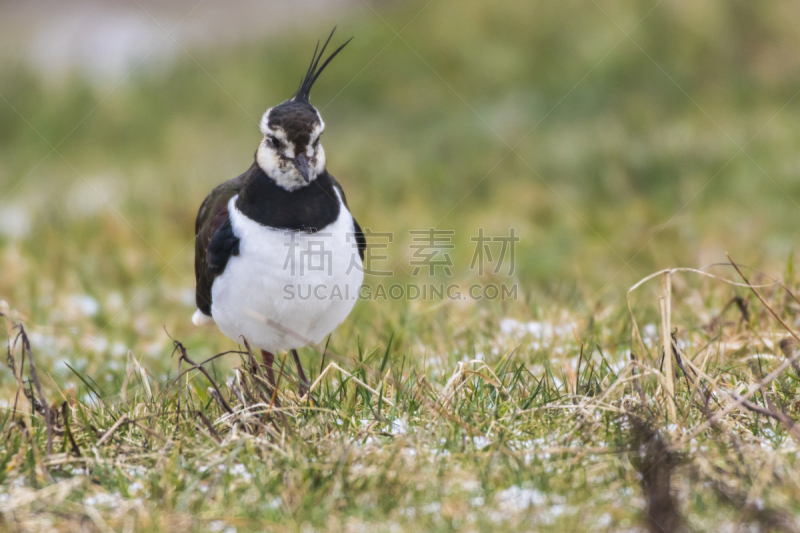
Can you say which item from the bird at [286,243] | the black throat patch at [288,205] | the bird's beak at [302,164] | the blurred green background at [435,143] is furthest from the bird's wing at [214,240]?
the blurred green background at [435,143]

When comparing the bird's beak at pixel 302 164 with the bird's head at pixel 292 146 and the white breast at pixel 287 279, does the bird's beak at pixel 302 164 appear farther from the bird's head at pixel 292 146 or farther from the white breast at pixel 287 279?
the white breast at pixel 287 279

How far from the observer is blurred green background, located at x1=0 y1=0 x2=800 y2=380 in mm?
6383

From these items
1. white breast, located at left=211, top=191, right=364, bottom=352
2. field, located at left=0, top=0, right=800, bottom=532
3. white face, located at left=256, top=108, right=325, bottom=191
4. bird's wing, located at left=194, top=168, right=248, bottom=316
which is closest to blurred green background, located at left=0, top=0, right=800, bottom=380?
field, located at left=0, top=0, right=800, bottom=532

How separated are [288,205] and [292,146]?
0.26 m

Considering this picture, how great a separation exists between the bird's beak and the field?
77 cm

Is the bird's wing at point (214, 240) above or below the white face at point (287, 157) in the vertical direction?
below

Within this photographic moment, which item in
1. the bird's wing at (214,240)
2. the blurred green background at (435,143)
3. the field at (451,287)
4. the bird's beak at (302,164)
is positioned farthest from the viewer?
the blurred green background at (435,143)

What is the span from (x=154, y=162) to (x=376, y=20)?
340 centimetres

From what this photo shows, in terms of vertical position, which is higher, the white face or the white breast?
the white face

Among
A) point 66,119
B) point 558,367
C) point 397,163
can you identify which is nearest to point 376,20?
point 397,163

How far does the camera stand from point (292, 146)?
362cm

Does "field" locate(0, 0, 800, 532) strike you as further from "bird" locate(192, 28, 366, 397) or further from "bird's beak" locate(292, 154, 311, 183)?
"bird's beak" locate(292, 154, 311, 183)

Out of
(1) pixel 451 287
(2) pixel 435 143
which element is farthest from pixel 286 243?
(2) pixel 435 143

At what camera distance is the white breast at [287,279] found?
3.58 m
